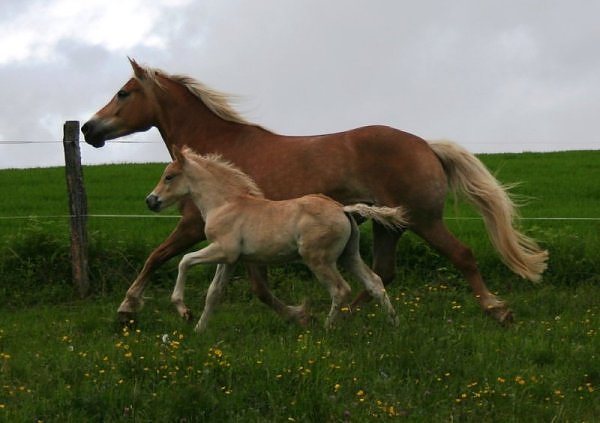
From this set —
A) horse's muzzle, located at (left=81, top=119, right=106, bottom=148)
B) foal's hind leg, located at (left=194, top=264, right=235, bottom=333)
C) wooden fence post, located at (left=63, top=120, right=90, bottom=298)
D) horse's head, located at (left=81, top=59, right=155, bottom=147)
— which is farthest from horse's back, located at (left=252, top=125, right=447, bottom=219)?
wooden fence post, located at (left=63, top=120, right=90, bottom=298)

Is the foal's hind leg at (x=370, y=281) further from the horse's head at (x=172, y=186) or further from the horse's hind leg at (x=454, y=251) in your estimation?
the horse's head at (x=172, y=186)

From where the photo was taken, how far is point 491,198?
30.8 ft

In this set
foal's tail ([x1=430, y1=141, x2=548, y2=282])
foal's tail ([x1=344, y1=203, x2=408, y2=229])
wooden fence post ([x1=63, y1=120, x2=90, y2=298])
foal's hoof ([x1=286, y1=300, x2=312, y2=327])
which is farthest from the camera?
wooden fence post ([x1=63, y1=120, x2=90, y2=298])

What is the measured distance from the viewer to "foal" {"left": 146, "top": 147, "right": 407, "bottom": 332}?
801cm

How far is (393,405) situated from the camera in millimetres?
5992

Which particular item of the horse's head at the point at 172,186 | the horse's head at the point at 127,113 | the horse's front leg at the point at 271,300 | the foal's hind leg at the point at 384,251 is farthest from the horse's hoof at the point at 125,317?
the foal's hind leg at the point at 384,251

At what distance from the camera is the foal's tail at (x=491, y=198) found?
30.7 feet

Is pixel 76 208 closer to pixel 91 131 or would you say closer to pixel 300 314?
pixel 91 131

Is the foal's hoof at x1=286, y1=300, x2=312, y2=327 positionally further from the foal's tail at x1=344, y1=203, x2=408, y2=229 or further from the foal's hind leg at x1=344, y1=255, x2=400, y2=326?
the foal's tail at x1=344, y1=203, x2=408, y2=229

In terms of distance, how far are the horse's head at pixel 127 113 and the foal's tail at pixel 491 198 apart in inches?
102

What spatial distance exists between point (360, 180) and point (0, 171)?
49.2ft

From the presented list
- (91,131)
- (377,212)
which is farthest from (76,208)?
(377,212)

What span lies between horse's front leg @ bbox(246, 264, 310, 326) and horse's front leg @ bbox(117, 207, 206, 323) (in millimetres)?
535

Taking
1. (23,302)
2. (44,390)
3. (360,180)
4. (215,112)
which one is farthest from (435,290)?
(44,390)
